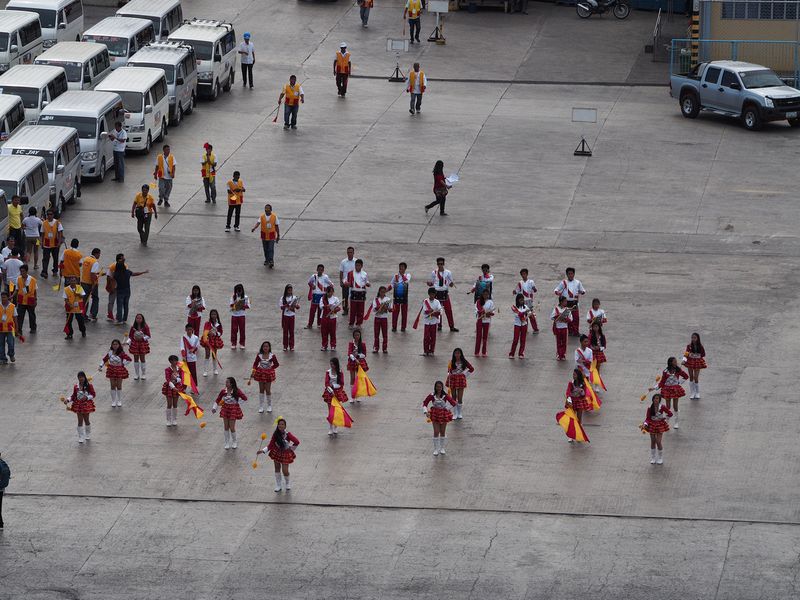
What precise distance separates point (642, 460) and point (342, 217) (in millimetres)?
14460

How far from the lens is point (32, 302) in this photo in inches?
1178

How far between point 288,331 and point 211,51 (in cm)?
2008

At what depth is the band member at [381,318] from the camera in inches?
1137

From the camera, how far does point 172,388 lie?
1011 inches

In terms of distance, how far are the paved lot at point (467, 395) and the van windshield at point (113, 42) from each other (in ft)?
12.9

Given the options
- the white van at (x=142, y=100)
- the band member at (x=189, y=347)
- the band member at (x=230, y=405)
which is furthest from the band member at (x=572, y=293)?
the white van at (x=142, y=100)

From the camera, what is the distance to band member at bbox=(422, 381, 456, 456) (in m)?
24.4

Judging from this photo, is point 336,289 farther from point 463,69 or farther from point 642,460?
point 463,69

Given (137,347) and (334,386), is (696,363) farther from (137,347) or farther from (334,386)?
(137,347)

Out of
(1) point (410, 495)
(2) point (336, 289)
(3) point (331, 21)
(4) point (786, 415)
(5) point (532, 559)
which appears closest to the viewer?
(5) point (532, 559)

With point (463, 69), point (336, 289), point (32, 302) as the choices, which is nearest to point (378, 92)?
point (463, 69)

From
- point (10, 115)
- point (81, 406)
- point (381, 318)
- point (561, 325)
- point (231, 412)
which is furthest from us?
point (10, 115)

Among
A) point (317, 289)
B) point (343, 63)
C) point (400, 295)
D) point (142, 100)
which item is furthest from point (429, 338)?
point (343, 63)

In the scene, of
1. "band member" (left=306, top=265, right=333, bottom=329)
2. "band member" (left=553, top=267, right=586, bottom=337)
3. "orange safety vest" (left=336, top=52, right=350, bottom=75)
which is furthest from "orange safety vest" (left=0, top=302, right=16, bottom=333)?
"orange safety vest" (left=336, top=52, right=350, bottom=75)
